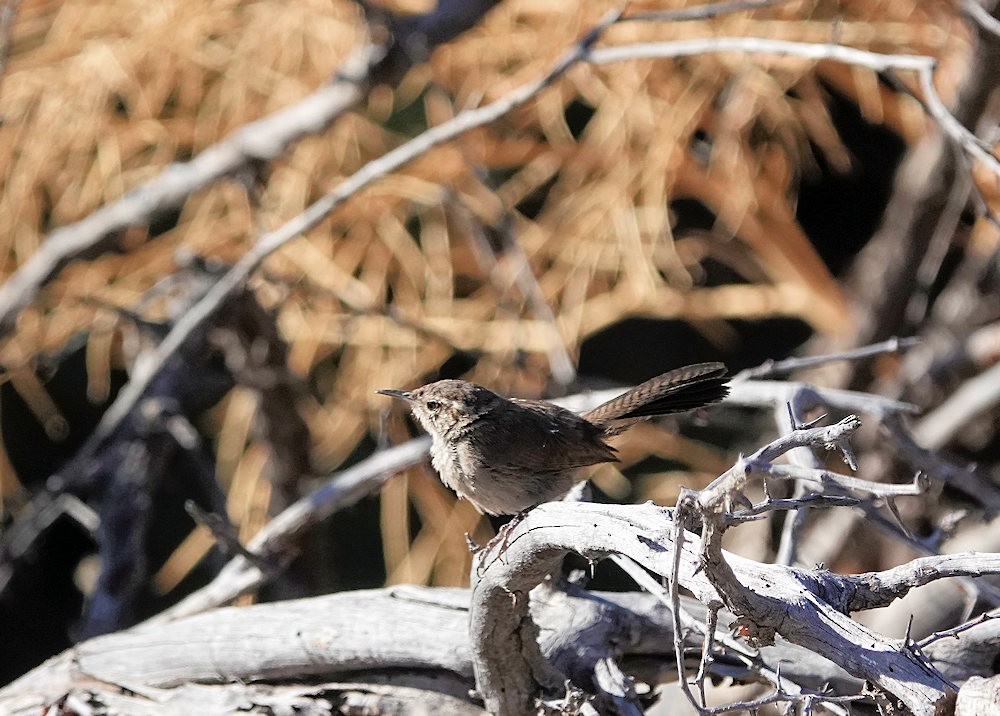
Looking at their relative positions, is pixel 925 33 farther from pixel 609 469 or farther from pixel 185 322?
pixel 185 322

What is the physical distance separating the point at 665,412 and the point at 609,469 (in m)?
2.45

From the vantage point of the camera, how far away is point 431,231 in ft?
17.1

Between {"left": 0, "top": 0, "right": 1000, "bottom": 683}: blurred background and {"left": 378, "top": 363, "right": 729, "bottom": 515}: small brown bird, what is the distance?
115 cm

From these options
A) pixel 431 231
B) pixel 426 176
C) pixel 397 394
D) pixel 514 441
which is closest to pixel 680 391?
pixel 514 441

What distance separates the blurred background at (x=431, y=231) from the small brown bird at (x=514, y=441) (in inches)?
45.4

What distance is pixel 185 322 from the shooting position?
141 inches

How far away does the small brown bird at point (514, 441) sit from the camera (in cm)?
305

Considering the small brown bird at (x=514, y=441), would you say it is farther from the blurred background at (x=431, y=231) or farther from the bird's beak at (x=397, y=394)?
the blurred background at (x=431, y=231)

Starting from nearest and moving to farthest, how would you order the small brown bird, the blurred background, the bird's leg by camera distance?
the bird's leg, the small brown bird, the blurred background

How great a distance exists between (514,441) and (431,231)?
7.70 feet

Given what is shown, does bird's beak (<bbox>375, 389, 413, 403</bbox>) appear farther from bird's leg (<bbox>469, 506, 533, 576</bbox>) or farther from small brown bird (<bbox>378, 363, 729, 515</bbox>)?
bird's leg (<bbox>469, 506, 533, 576</bbox>)

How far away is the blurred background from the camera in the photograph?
4.73 meters

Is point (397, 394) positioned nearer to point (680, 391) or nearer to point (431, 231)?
point (680, 391)

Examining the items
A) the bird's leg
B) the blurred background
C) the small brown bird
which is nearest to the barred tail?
the small brown bird
